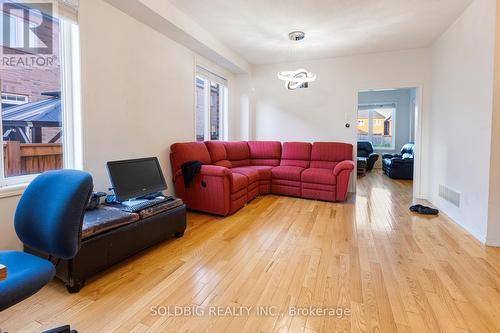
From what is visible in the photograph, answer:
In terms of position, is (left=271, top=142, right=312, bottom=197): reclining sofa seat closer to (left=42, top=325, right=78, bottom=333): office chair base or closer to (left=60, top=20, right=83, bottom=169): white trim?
(left=60, top=20, right=83, bottom=169): white trim

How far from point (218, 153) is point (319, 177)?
1.79 m

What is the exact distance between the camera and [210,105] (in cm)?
502

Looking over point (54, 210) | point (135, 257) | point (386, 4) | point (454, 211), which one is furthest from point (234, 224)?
point (386, 4)

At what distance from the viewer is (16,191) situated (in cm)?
205

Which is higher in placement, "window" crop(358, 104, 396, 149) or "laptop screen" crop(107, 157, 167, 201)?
"window" crop(358, 104, 396, 149)

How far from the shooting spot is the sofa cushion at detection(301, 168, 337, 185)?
14.1ft

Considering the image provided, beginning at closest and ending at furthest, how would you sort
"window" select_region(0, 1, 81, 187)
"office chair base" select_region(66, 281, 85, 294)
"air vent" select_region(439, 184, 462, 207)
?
"office chair base" select_region(66, 281, 85, 294) < "window" select_region(0, 1, 81, 187) < "air vent" select_region(439, 184, 462, 207)

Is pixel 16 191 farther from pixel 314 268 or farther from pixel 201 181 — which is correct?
pixel 314 268

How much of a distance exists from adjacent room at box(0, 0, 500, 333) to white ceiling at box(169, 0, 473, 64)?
34 mm

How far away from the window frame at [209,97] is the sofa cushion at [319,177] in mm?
1986

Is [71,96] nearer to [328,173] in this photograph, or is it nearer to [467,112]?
[328,173]

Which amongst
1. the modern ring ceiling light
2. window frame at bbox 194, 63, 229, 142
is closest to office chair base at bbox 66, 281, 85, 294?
window frame at bbox 194, 63, 229, 142

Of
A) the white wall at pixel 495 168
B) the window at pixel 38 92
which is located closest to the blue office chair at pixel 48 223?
the window at pixel 38 92

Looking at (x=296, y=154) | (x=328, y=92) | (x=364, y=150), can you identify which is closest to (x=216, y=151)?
(x=296, y=154)
